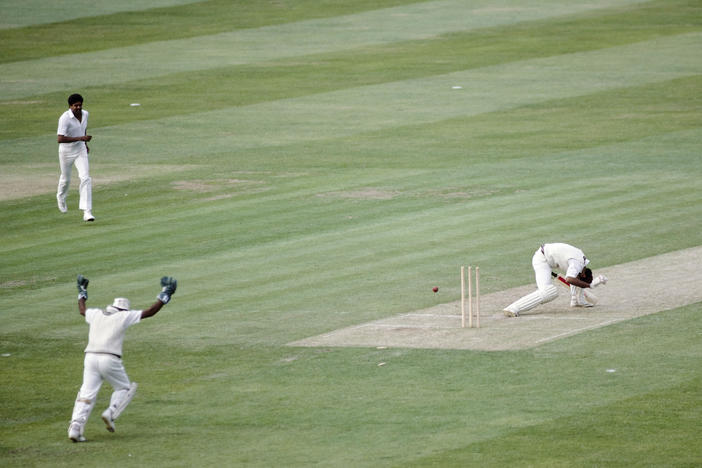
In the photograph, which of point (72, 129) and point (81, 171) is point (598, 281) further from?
point (72, 129)

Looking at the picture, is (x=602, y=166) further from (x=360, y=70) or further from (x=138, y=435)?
(x=138, y=435)

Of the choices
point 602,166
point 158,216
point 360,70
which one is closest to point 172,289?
point 158,216

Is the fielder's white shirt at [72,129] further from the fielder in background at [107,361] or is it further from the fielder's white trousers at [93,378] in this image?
the fielder's white trousers at [93,378]

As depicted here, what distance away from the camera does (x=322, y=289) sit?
2091 centimetres

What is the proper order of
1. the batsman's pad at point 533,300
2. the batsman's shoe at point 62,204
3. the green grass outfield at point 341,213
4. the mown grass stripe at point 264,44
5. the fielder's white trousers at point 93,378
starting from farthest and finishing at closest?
the mown grass stripe at point 264,44 → the batsman's shoe at point 62,204 → the batsman's pad at point 533,300 → the green grass outfield at point 341,213 → the fielder's white trousers at point 93,378

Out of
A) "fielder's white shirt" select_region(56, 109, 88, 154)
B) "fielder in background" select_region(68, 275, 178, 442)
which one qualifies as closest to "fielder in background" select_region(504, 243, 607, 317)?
"fielder in background" select_region(68, 275, 178, 442)

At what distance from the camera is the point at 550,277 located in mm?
18969

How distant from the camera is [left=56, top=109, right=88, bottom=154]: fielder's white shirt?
25391mm

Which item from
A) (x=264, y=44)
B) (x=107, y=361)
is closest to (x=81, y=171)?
(x=107, y=361)

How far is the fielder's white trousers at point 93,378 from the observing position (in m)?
13.9

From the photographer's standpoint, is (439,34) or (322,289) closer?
(322,289)

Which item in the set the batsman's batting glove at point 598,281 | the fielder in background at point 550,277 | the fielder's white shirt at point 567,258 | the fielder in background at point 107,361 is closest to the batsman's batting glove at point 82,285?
the fielder in background at point 107,361

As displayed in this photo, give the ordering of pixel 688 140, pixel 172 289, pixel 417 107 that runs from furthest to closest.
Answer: pixel 417 107, pixel 688 140, pixel 172 289

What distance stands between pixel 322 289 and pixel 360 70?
22.3 meters
